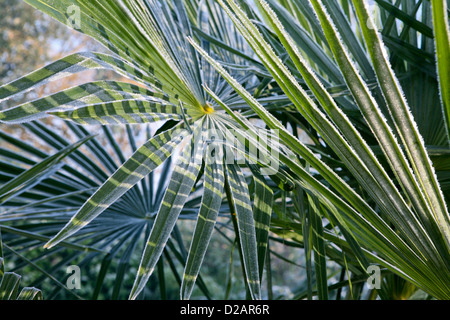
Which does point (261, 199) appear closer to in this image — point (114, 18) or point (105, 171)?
point (114, 18)

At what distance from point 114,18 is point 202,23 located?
18.5 inches

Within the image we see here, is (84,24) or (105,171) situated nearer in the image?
(84,24)

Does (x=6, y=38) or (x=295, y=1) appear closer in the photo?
(x=295, y=1)

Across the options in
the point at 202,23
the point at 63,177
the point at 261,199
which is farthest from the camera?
the point at 63,177

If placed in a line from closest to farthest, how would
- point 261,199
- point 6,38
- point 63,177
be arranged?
point 261,199
point 63,177
point 6,38

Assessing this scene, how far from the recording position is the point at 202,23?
98 centimetres

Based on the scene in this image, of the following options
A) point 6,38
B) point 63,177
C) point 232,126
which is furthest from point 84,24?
point 6,38

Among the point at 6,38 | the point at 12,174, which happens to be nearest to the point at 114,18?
the point at 12,174

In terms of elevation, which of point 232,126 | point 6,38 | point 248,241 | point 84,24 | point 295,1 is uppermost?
point 6,38

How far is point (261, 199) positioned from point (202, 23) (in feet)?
1.68
